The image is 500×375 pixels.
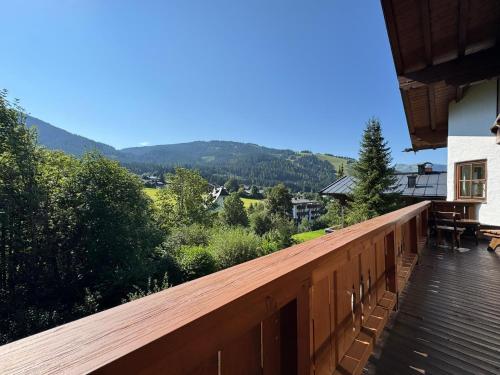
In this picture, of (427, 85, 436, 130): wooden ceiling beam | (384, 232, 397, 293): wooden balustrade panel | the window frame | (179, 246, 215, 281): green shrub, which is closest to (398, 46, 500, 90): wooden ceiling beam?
(427, 85, 436, 130): wooden ceiling beam

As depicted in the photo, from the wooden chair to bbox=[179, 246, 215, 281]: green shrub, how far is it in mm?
9993

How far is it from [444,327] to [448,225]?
514 cm

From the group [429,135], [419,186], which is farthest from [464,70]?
[419,186]

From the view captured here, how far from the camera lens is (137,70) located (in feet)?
109

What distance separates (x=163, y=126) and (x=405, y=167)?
63867 mm

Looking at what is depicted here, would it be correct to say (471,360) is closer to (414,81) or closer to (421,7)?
(421,7)

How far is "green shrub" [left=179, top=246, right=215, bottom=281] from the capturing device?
1305 centimetres

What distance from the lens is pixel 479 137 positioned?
7293 millimetres

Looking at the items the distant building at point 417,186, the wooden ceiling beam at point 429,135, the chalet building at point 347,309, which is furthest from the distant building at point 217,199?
the chalet building at point 347,309

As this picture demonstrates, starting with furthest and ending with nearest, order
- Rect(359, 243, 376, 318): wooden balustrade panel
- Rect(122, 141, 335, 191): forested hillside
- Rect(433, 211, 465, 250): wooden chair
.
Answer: Rect(122, 141, 335, 191): forested hillside → Rect(433, 211, 465, 250): wooden chair → Rect(359, 243, 376, 318): wooden balustrade panel

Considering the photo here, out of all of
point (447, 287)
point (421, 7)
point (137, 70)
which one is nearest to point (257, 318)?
point (447, 287)

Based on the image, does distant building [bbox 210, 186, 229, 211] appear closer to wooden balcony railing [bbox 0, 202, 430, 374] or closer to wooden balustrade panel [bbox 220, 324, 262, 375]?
wooden balcony railing [bbox 0, 202, 430, 374]

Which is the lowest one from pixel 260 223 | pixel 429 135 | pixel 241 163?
pixel 260 223

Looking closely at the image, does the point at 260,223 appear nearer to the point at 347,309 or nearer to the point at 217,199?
the point at 217,199
